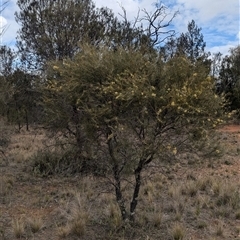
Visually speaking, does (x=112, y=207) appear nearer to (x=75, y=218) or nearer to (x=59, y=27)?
(x=75, y=218)

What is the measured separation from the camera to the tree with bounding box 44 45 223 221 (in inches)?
202

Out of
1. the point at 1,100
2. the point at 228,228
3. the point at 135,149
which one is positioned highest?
the point at 1,100

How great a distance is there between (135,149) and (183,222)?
1.88 meters

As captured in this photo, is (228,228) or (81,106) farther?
(228,228)

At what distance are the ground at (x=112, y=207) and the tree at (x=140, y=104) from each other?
0.64m

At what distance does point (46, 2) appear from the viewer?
1336cm

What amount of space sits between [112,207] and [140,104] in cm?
235

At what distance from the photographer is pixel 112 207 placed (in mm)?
6609

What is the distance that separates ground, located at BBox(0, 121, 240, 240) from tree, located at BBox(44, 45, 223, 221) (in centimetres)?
64

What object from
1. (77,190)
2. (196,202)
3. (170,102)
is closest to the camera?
(170,102)

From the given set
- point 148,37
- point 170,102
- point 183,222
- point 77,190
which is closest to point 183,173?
point 77,190

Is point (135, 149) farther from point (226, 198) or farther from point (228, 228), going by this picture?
point (226, 198)

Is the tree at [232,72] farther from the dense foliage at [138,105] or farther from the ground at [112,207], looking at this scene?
the dense foliage at [138,105]

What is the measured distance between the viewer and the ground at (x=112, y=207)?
5.84m
